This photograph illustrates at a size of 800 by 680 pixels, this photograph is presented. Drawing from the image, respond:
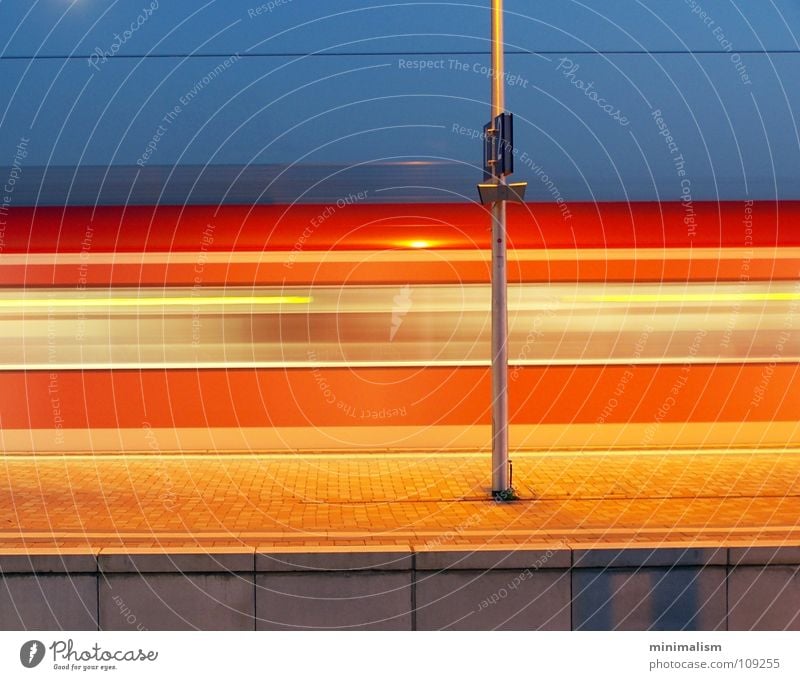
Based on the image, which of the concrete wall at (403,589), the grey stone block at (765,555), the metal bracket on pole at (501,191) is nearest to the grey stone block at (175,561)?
the concrete wall at (403,589)

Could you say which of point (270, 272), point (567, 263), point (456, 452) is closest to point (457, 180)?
point (567, 263)

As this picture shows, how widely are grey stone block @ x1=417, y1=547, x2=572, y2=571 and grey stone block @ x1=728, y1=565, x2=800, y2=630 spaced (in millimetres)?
1010

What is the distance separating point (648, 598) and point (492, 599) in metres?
0.92

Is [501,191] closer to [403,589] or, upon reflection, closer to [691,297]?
[691,297]

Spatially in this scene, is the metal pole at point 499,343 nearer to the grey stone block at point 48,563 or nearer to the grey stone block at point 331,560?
the grey stone block at point 331,560

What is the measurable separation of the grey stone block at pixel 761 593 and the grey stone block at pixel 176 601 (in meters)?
2.83

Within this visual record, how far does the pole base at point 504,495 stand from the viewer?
755cm

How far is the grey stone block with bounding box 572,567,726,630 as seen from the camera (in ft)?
17.3

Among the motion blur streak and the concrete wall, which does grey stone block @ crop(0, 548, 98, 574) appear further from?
the motion blur streak

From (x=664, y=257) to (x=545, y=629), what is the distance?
5.56m

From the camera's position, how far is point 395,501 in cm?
759

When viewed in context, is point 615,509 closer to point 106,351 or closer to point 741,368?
point 741,368

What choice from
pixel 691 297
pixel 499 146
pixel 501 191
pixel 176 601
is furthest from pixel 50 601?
pixel 691 297

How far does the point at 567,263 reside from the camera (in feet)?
31.8
